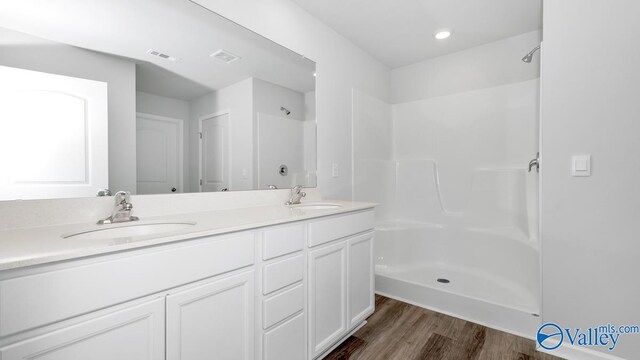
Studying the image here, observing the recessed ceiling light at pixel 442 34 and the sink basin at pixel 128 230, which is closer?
the sink basin at pixel 128 230

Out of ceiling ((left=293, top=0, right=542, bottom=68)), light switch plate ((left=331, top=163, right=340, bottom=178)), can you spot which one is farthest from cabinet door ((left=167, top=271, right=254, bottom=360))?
ceiling ((left=293, top=0, right=542, bottom=68))

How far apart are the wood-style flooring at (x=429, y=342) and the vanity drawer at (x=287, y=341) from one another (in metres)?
0.33

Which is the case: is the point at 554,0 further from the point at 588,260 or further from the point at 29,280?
the point at 29,280

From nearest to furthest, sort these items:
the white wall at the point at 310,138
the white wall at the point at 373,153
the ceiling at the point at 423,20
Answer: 1. the ceiling at the point at 423,20
2. the white wall at the point at 310,138
3. the white wall at the point at 373,153

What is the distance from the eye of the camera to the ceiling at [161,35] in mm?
1018

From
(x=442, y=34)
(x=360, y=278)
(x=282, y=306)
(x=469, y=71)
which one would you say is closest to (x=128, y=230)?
(x=282, y=306)

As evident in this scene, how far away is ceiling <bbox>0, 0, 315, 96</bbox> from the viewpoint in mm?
1018

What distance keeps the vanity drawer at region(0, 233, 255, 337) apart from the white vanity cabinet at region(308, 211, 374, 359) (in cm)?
53

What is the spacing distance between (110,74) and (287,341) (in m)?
1.42

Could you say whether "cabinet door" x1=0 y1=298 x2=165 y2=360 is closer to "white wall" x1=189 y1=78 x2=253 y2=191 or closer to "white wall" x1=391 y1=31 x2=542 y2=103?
"white wall" x1=189 y1=78 x2=253 y2=191

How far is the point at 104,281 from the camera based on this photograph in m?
0.72

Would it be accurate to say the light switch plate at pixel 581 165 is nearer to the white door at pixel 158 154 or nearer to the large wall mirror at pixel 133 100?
the large wall mirror at pixel 133 100

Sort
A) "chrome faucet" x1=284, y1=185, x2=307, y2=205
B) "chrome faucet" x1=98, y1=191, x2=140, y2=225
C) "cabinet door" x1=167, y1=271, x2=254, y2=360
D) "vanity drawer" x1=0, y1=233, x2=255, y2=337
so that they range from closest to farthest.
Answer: "vanity drawer" x1=0, y1=233, x2=255, y2=337, "cabinet door" x1=167, y1=271, x2=254, y2=360, "chrome faucet" x1=98, y1=191, x2=140, y2=225, "chrome faucet" x1=284, y1=185, x2=307, y2=205

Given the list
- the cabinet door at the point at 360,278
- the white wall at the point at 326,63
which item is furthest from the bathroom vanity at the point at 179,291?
the white wall at the point at 326,63
